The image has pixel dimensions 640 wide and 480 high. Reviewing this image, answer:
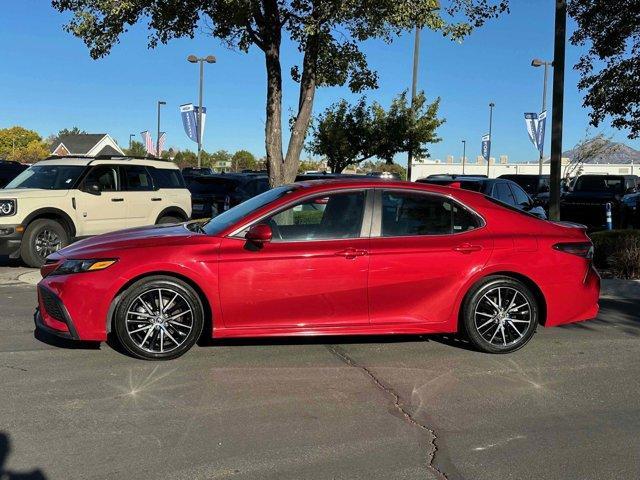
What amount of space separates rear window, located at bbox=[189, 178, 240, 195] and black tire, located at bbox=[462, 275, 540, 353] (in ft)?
36.9

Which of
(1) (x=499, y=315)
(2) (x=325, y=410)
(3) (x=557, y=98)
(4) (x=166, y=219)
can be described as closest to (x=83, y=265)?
(2) (x=325, y=410)

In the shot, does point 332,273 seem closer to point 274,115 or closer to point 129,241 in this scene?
point 129,241

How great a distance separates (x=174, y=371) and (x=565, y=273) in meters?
3.66

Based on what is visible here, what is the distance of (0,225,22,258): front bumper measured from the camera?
10.2 meters

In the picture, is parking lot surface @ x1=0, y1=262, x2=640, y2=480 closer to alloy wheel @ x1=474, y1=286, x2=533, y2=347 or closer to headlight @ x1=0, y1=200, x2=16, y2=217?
alloy wheel @ x1=474, y1=286, x2=533, y2=347

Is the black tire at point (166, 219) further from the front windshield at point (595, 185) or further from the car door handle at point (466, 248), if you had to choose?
the front windshield at point (595, 185)

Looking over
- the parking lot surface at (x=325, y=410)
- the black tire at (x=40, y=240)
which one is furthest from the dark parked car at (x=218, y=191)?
the parking lot surface at (x=325, y=410)

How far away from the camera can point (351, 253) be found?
17.8ft

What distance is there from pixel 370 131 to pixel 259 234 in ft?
73.8

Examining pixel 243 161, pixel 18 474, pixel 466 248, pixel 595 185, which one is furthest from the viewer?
pixel 243 161

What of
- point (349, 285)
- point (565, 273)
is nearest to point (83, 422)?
point (349, 285)

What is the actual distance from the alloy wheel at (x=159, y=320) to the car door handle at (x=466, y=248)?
244cm

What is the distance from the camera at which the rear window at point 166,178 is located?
40.2 feet

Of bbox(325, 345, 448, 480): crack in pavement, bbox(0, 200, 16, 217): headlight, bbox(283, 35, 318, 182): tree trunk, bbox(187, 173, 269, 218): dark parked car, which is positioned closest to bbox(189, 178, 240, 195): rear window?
bbox(187, 173, 269, 218): dark parked car
